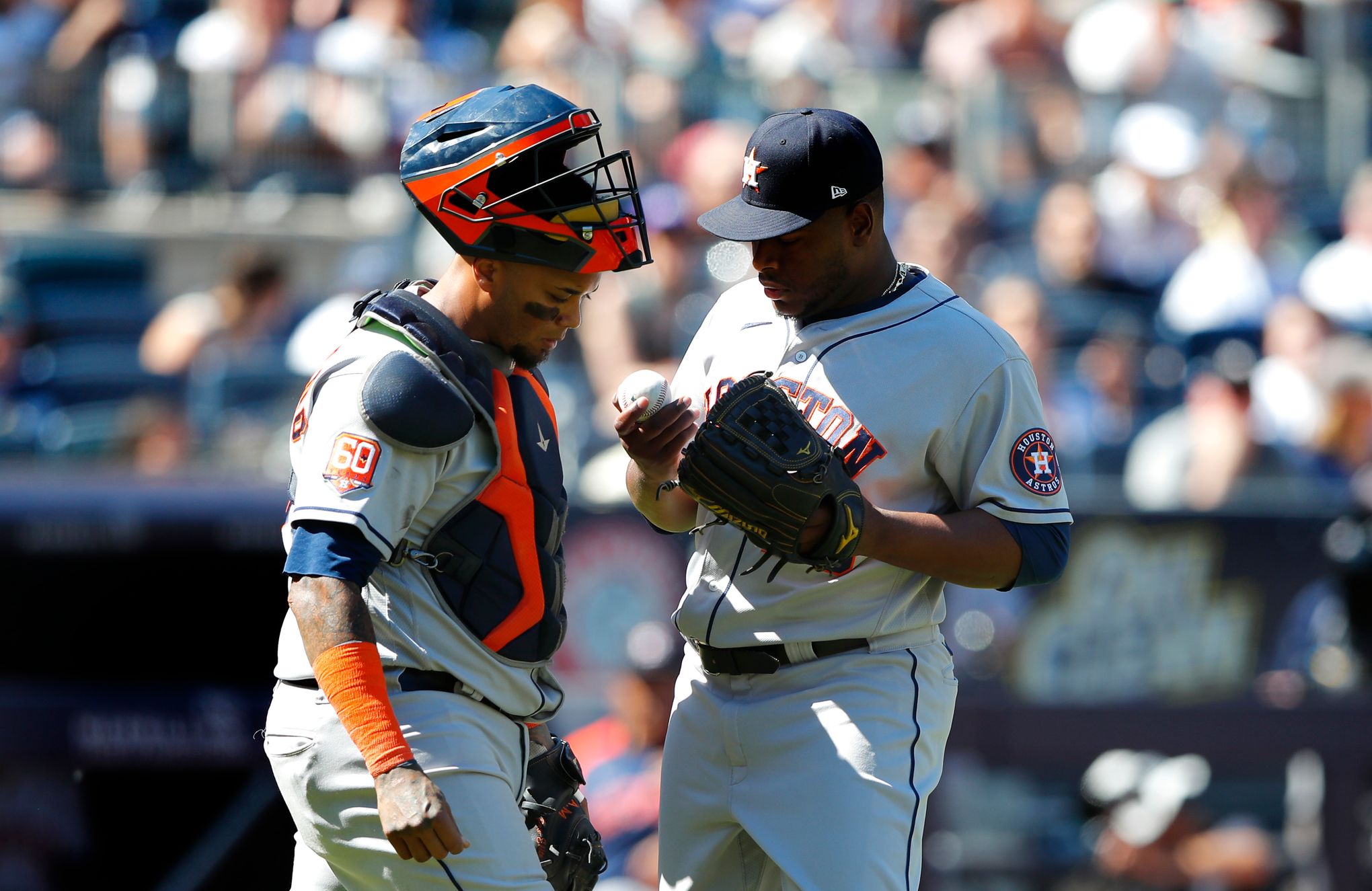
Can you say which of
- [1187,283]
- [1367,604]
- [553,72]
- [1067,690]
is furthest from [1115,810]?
[553,72]

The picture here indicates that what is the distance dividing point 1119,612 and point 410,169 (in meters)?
4.00

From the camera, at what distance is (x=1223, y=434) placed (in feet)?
22.2

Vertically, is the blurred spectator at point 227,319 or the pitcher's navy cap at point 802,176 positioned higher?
the pitcher's navy cap at point 802,176

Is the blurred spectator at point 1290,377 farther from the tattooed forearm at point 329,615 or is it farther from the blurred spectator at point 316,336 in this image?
the tattooed forearm at point 329,615

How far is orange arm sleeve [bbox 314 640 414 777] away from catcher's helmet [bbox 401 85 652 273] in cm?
72

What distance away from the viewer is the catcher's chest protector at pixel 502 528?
9.20 ft

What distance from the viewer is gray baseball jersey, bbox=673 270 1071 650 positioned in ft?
10.1

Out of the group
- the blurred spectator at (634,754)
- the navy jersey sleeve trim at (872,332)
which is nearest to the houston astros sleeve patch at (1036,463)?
the navy jersey sleeve trim at (872,332)

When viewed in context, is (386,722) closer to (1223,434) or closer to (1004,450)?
(1004,450)

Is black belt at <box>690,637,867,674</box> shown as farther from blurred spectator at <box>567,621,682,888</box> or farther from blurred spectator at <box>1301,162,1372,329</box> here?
blurred spectator at <box>1301,162,1372,329</box>

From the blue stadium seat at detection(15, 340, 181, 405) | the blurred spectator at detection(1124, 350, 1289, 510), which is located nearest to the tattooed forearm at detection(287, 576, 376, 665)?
the blurred spectator at detection(1124, 350, 1289, 510)

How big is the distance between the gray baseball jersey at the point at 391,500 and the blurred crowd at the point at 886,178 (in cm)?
348

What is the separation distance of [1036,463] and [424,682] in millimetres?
1154

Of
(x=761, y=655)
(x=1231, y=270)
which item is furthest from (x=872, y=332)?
(x=1231, y=270)
